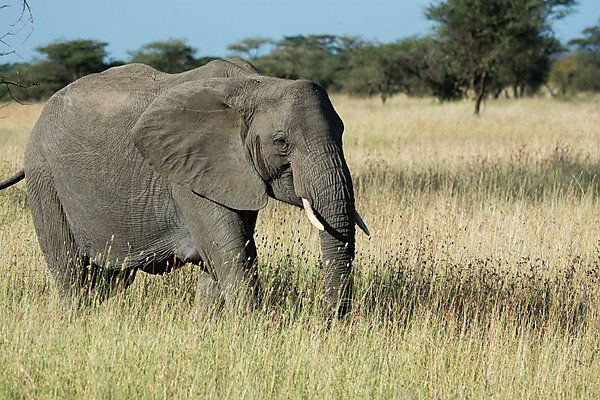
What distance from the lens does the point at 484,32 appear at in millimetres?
24641

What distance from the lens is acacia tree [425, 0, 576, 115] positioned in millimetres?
24328

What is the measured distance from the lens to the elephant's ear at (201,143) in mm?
4043

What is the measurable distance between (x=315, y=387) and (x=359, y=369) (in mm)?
287

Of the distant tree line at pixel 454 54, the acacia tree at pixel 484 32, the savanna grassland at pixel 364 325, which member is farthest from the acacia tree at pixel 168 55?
the savanna grassland at pixel 364 325

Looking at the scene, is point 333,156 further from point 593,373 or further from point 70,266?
point 70,266

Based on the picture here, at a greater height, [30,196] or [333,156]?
[333,156]

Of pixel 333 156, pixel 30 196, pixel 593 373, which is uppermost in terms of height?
pixel 333 156

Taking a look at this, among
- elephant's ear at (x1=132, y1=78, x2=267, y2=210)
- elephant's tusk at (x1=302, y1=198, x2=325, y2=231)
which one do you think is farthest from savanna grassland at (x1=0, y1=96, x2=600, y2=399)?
elephant's ear at (x1=132, y1=78, x2=267, y2=210)

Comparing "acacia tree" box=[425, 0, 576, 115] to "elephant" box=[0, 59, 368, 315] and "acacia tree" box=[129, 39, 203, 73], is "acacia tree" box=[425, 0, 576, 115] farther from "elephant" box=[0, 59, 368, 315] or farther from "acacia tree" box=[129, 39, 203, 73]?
"elephant" box=[0, 59, 368, 315]

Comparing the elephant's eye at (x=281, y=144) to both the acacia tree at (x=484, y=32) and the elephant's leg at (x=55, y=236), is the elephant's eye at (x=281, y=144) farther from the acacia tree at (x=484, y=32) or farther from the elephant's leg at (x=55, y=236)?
the acacia tree at (x=484, y=32)

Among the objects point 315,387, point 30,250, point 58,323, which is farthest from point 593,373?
point 30,250

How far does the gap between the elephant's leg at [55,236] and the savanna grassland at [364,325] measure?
219 mm

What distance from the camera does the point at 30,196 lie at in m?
5.00

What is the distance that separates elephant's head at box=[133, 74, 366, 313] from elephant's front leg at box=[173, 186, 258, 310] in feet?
0.30
